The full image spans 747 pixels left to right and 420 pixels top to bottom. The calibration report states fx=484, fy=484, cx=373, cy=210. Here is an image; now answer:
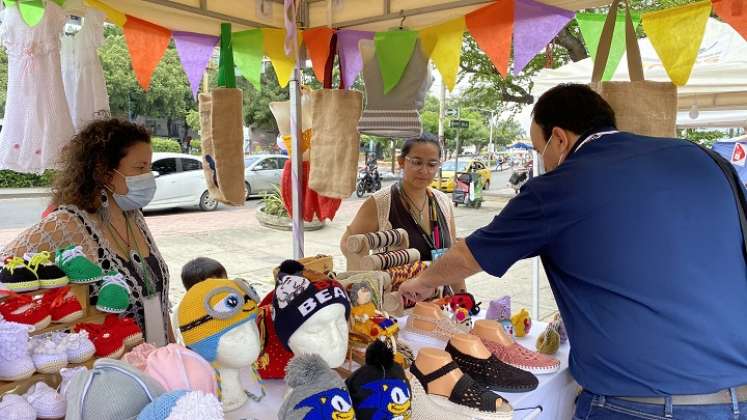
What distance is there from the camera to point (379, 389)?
949mm

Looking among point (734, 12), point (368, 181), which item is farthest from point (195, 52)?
point (368, 181)

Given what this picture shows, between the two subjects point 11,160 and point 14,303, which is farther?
point 11,160

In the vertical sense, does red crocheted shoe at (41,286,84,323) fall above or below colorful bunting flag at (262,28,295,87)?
below

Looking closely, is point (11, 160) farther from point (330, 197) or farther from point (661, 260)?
point (661, 260)

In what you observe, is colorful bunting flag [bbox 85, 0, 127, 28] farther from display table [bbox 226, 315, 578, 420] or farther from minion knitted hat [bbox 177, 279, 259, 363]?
display table [bbox 226, 315, 578, 420]

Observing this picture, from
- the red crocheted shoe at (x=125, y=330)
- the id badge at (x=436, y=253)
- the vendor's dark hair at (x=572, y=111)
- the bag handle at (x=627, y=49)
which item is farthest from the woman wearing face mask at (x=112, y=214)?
the bag handle at (x=627, y=49)

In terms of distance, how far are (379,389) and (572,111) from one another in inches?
39.7

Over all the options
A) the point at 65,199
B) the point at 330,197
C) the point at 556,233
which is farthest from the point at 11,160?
the point at 556,233

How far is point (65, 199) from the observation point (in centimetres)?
185

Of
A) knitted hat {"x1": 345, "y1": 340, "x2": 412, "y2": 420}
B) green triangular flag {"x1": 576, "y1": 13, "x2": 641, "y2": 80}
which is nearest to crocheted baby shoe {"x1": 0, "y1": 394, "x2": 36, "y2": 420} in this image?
knitted hat {"x1": 345, "y1": 340, "x2": 412, "y2": 420}

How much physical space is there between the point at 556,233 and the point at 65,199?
1760 mm

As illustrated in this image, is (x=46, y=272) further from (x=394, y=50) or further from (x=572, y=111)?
(x=394, y=50)

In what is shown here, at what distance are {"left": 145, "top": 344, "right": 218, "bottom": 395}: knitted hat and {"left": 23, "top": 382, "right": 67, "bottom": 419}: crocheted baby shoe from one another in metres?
0.17

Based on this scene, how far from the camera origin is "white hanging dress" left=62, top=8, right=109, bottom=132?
200 centimetres
